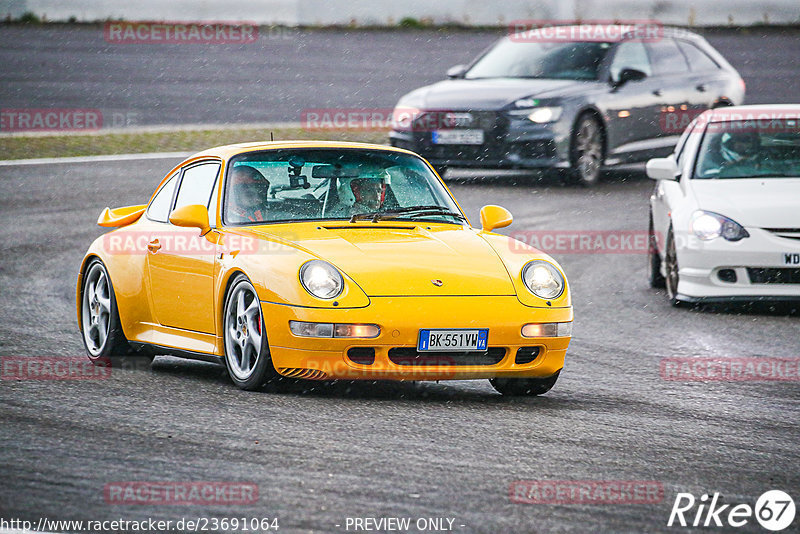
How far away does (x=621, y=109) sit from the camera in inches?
709

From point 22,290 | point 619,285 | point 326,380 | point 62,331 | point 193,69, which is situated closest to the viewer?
point 326,380

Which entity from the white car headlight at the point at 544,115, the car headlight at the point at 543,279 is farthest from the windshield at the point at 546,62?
the car headlight at the point at 543,279

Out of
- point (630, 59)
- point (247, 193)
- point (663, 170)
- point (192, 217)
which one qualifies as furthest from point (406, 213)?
point (630, 59)

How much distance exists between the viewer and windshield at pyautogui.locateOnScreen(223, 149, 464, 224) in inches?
339

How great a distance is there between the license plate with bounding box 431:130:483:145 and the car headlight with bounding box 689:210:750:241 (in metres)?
5.72

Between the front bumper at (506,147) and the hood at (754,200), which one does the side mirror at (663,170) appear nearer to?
the hood at (754,200)

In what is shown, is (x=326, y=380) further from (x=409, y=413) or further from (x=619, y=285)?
(x=619, y=285)

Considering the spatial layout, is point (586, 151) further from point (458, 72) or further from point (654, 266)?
point (654, 266)

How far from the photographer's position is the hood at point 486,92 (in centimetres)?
1727

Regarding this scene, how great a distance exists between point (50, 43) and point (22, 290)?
20578 mm

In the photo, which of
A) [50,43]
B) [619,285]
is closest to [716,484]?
[619,285]

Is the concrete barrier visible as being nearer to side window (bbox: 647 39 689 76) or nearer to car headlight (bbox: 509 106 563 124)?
side window (bbox: 647 39 689 76)

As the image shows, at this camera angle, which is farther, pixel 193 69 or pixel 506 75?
pixel 193 69

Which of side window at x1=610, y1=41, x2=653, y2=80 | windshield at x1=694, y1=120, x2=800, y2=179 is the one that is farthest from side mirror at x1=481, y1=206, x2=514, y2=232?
side window at x1=610, y1=41, x2=653, y2=80
